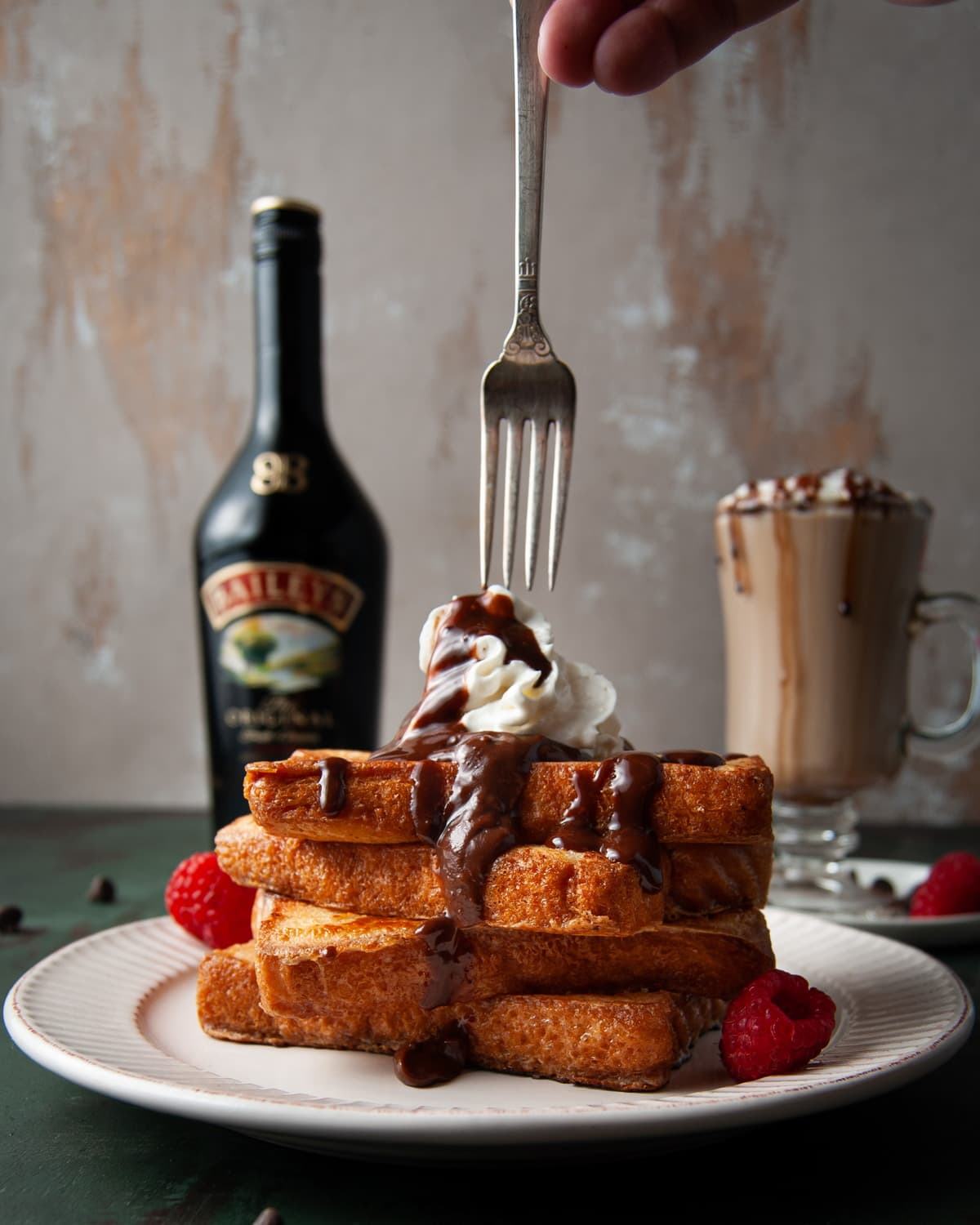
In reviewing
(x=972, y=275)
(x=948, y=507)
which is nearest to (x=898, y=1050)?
(x=948, y=507)

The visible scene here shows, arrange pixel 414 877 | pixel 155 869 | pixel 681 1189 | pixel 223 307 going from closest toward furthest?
1. pixel 681 1189
2. pixel 414 877
3. pixel 155 869
4. pixel 223 307

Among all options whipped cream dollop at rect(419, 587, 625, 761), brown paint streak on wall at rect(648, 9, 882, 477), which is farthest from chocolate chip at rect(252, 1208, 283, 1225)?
brown paint streak on wall at rect(648, 9, 882, 477)

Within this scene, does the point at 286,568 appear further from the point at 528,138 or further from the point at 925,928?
the point at 925,928

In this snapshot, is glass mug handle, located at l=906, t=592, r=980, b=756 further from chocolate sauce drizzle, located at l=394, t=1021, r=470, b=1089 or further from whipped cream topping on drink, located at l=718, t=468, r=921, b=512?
chocolate sauce drizzle, located at l=394, t=1021, r=470, b=1089

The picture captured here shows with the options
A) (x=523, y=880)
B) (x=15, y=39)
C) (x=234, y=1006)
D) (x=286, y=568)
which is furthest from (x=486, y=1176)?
(x=15, y=39)

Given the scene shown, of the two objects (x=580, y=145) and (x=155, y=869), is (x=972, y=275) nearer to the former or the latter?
(x=580, y=145)

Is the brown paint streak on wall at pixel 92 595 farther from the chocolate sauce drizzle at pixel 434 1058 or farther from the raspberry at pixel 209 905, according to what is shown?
the chocolate sauce drizzle at pixel 434 1058
